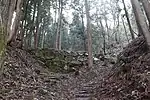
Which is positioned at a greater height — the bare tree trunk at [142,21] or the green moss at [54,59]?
the bare tree trunk at [142,21]

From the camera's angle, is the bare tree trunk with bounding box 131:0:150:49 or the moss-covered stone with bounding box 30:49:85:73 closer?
the bare tree trunk with bounding box 131:0:150:49

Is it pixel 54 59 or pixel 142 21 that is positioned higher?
pixel 142 21

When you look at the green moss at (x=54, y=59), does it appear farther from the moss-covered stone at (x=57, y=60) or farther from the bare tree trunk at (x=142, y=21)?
the bare tree trunk at (x=142, y=21)

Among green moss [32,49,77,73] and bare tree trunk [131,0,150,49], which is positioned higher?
bare tree trunk [131,0,150,49]

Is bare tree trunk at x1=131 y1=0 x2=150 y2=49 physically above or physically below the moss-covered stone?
above

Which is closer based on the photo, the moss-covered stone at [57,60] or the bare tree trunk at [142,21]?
the bare tree trunk at [142,21]

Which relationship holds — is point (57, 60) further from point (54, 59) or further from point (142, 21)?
point (142, 21)

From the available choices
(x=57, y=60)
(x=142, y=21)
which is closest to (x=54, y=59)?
(x=57, y=60)

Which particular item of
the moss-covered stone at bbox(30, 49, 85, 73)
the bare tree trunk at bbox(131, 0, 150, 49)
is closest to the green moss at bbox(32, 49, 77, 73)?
the moss-covered stone at bbox(30, 49, 85, 73)

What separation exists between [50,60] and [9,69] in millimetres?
8066

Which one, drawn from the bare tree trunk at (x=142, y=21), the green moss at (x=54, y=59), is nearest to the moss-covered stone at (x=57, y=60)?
the green moss at (x=54, y=59)

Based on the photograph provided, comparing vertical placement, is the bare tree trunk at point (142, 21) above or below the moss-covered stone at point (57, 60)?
above

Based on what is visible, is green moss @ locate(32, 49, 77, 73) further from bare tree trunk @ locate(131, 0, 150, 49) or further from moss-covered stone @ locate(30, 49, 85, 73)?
bare tree trunk @ locate(131, 0, 150, 49)

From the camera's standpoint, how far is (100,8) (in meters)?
31.7
